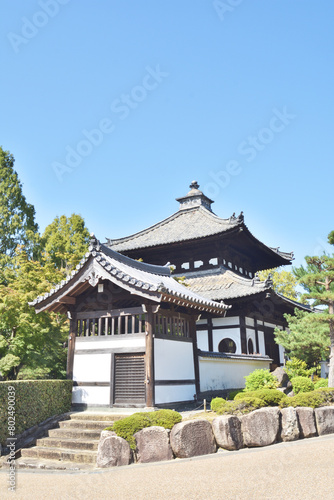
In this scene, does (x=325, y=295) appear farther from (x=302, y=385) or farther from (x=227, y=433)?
(x=227, y=433)

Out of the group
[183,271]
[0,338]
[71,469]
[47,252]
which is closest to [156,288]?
[71,469]

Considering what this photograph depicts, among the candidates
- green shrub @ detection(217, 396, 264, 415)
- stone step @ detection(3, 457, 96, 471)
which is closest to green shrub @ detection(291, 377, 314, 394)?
green shrub @ detection(217, 396, 264, 415)

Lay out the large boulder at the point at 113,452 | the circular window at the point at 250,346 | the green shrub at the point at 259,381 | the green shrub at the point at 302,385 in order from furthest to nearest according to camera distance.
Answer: the circular window at the point at 250,346 < the green shrub at the point at 259,381 < the green shrub at the point at 302,385 < the large boulder at the point at 113,452

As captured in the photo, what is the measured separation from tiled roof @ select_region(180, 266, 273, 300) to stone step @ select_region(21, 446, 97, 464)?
11797 millimetres

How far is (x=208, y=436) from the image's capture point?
9977mm

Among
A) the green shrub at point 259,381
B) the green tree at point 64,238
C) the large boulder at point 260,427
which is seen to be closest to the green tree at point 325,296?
the green shrub at point 259,381

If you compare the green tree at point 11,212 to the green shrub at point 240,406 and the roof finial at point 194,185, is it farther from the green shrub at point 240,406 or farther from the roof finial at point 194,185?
the green shrub at point 240,406

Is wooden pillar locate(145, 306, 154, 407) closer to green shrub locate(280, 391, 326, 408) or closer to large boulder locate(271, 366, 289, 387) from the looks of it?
green shrub locate(280, 391, 326, 408)

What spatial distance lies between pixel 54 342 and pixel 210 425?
9310 millimetres

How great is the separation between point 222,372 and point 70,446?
852 cm

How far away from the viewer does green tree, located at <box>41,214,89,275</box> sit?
113 feet

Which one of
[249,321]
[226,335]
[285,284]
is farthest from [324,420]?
[285,284]

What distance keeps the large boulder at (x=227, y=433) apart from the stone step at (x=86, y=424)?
330cm

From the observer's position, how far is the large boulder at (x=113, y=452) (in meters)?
9.38
